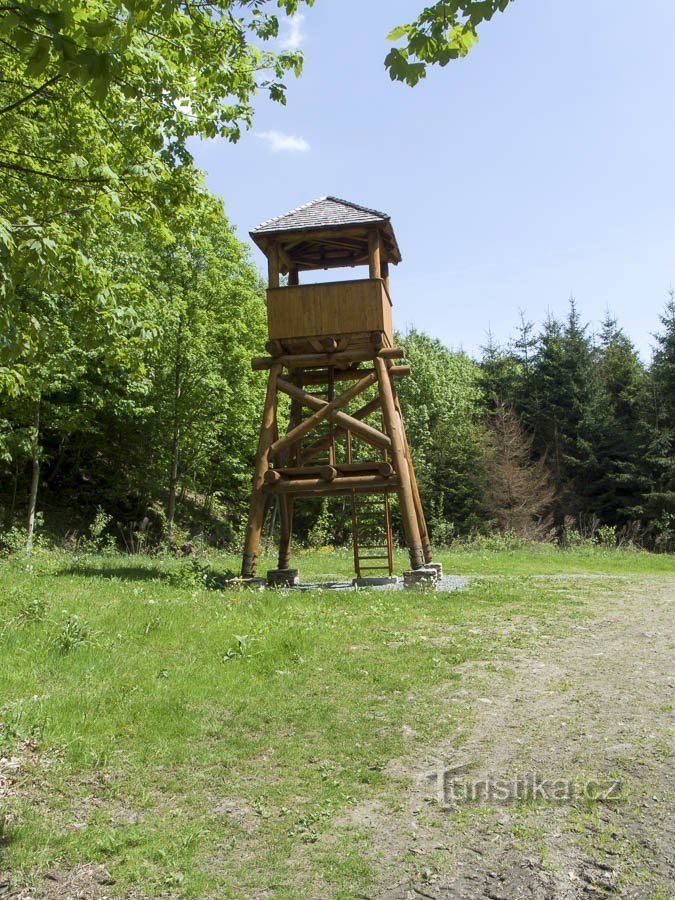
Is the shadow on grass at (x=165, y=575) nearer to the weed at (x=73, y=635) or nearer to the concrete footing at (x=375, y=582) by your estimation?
the concrete footing at (x=375, y=582)

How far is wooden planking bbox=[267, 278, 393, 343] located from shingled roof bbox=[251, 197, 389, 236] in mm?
1184

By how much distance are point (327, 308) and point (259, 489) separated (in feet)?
12.4

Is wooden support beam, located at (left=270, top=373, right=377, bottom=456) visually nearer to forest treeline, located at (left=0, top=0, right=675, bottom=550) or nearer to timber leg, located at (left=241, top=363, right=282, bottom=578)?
timber leg, located at (left=241, top=363, right=282, bottom=578)

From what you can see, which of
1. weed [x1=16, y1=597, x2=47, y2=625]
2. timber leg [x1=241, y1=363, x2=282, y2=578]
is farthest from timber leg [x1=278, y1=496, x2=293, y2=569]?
weed [x1=16, y1=597, x2=47, y2=625]

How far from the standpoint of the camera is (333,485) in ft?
44.1

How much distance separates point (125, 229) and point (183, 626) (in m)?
4.71

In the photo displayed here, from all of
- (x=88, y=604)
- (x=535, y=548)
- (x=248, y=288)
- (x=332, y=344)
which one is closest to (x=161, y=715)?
(x=88, y=604)

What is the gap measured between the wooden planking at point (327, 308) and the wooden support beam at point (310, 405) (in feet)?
3.49

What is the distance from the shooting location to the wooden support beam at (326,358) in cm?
1403

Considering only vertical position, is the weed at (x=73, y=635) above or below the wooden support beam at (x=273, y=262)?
below

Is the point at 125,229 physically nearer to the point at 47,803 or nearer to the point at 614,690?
the point at 47,803

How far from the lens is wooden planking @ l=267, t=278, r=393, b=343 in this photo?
44.8ft

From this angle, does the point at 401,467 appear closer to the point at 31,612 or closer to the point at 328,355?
the point at 328,355

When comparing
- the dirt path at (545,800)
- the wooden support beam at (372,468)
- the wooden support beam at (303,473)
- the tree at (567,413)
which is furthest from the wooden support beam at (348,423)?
the tree at (567,413)
